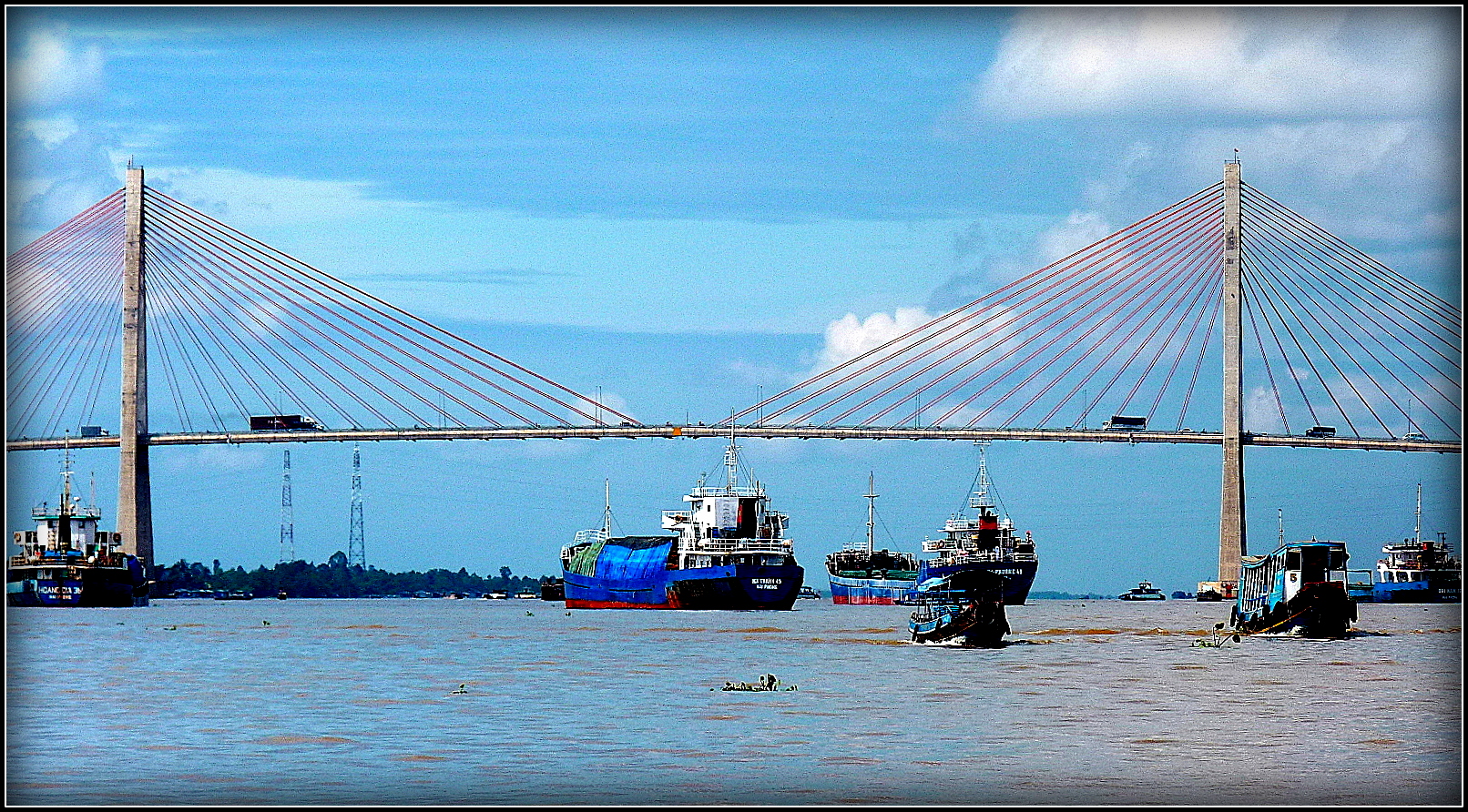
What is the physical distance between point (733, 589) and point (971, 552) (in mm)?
20088

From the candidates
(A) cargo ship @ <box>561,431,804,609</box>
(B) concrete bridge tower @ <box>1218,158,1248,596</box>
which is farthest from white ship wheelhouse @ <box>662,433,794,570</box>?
(B) concrete bridge tower @ <box>1218,158,1248,596</box>

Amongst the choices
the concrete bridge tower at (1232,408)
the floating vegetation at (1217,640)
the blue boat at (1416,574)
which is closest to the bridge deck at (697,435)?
the concrete bridge tower at (1232,408)

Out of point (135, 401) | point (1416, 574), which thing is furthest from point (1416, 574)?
point (135, 401)

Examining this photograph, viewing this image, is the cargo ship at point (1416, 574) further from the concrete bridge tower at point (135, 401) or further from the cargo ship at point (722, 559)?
the concrete bridge tower at point (135, 401)

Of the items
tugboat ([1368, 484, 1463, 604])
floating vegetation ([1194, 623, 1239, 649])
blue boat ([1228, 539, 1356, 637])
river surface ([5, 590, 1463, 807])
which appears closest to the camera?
river surface ([5, 590, 1463, 807])

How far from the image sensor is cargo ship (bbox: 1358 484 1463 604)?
12025 centimetres

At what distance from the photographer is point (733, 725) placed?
2866 cm

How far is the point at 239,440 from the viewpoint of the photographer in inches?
4050

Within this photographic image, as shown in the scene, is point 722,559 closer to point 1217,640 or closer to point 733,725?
point 1217,640

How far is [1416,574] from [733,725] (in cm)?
10532

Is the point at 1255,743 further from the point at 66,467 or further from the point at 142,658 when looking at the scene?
the point at 66,467

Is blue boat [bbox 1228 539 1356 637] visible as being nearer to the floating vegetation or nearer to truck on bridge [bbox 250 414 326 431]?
the floating vegetation

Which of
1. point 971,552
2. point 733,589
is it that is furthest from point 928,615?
point 971,552

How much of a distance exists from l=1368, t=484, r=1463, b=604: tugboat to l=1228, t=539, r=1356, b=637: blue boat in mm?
64345
